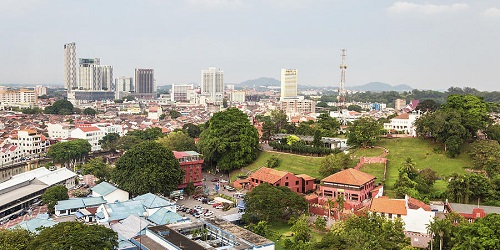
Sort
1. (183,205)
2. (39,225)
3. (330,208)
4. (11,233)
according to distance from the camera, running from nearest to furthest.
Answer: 1. (11,233)
2. (39,225)
3. (330,208)
4. (183,205)

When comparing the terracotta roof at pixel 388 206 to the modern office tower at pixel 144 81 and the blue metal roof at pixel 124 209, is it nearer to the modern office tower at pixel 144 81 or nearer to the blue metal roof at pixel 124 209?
the blue metal roof at pixel 124 209

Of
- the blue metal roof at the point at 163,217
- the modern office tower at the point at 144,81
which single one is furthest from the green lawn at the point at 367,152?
the modern office tower at the point at 144,81

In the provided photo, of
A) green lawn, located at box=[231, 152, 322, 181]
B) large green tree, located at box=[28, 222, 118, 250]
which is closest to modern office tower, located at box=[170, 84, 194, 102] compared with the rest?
green lawn, located at box=[231, 152, 322, 181]

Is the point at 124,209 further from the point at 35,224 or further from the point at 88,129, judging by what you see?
the point at 88,129

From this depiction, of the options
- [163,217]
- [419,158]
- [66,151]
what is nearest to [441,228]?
[163,217]

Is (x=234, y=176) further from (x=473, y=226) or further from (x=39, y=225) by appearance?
Result: (x=473, y=226)

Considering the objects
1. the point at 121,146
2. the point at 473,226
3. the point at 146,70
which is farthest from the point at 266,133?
the point at 146,70
